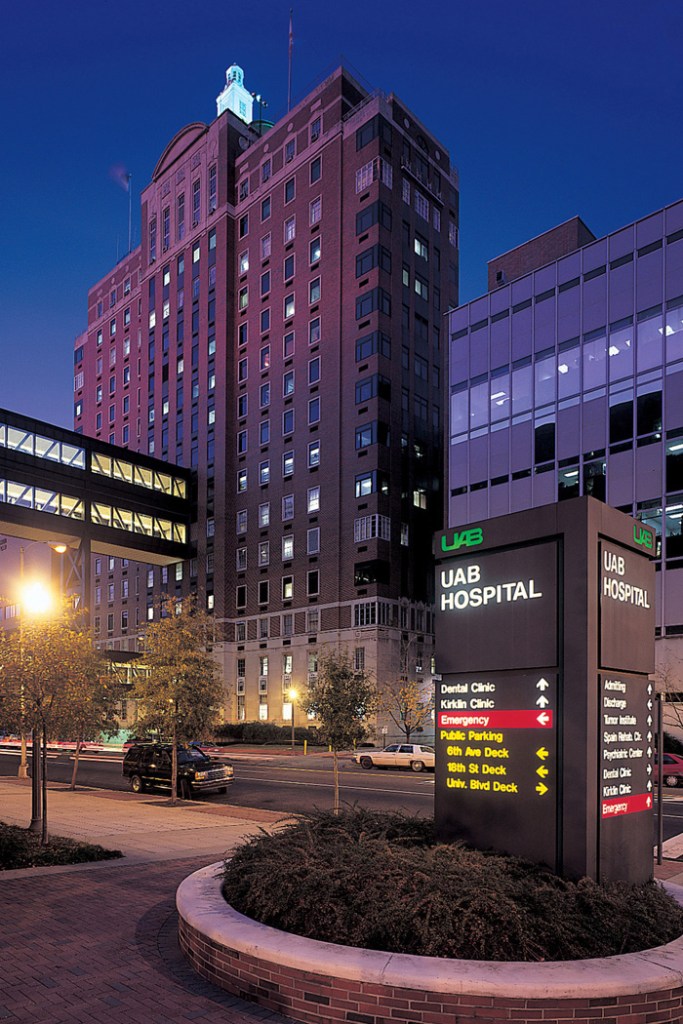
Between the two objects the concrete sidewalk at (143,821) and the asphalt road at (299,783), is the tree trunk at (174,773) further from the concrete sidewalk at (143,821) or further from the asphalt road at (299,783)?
the asphalt road at (299,783)

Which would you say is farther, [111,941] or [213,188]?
[213,188]

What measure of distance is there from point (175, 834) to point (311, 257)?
60262 millimetres

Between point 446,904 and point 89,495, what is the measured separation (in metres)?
65.7

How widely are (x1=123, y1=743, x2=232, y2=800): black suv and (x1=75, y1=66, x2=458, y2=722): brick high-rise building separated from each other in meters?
32.4

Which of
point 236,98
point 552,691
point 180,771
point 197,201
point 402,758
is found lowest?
point 402,758

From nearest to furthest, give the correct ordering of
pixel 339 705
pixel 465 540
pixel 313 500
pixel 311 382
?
pixel 465 540
pixel 339 705
pixel 313 500
pixel 311 382

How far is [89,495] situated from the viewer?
6906 cm

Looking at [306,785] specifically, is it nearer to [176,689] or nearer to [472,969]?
[176,689]

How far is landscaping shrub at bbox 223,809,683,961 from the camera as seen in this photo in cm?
710

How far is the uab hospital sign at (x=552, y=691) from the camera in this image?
8.69 meters

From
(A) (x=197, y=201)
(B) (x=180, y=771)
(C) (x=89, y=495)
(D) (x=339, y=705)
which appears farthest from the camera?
(A) (x=197, y=201)

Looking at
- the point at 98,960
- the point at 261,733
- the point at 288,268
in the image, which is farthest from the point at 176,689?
the point at 288,268

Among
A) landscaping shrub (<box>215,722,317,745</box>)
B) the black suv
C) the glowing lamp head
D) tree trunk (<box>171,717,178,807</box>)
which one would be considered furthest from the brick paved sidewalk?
landscaping shrub (<box>215,722,317,745</box>)

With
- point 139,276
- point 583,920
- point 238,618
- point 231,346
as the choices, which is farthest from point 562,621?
point 139,276
